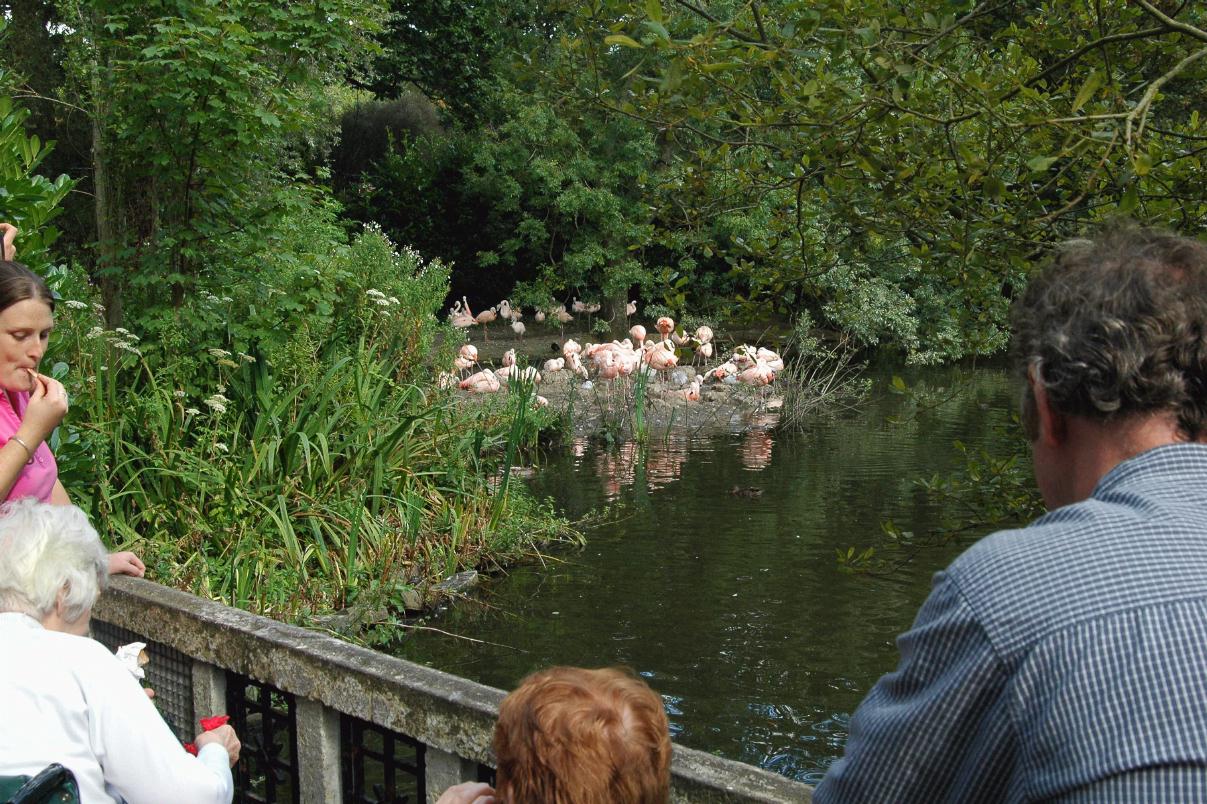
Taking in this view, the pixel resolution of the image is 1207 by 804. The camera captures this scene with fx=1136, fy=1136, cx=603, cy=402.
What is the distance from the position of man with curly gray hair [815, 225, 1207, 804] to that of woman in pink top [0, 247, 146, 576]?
2.25 meters

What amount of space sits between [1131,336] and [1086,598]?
0.94 ft

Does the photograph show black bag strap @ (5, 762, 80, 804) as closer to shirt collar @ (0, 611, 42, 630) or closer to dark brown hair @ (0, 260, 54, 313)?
shirt collar @ (0, 611, 42, 630)

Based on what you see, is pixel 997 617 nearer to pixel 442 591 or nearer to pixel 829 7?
pixel 829 7

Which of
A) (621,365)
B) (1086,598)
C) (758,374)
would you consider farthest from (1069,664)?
(758,374)

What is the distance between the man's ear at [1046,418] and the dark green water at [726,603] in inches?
117

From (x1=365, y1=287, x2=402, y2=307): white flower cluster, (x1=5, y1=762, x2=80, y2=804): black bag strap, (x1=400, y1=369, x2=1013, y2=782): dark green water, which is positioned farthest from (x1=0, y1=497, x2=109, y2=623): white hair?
(x1=365, y1=287, x2=402, y2=307): white flower cluster

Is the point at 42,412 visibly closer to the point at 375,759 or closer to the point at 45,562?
the point at 45,562

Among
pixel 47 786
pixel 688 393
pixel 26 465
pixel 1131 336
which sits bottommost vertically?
pixel 688 393

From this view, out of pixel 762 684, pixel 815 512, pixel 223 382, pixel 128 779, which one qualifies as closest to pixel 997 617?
pixel 128 779

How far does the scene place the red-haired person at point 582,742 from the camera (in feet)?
5.17

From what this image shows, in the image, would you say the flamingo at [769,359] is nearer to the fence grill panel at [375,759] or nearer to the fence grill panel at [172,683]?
the fence grill panel at [172,683]

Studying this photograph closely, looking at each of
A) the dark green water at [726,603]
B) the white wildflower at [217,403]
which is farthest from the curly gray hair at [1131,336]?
the white wildflower at [217,403]

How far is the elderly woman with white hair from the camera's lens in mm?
1902

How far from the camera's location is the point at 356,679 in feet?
8.98
